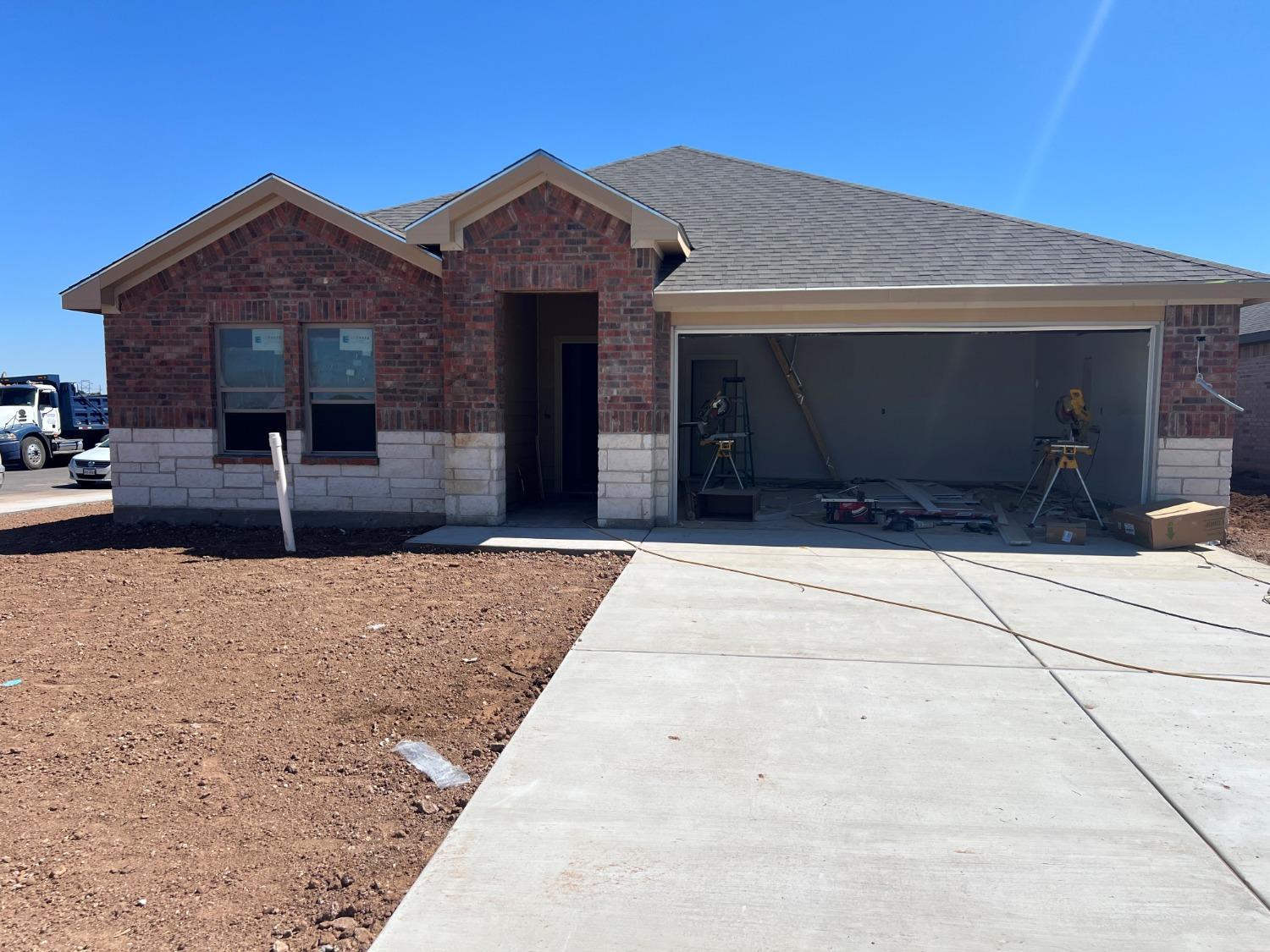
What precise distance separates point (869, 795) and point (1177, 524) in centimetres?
753

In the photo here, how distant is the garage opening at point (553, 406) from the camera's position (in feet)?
39.2

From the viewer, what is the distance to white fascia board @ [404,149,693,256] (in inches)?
384

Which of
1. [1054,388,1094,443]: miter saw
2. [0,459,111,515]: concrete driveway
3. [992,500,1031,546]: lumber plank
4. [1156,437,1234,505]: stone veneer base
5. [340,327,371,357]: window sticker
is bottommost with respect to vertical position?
[0,459,111,515]: concrete driveway

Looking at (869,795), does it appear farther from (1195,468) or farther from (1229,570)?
(1195,468)

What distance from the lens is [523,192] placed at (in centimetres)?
1003

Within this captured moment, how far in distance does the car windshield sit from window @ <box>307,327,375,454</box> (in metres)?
18.8

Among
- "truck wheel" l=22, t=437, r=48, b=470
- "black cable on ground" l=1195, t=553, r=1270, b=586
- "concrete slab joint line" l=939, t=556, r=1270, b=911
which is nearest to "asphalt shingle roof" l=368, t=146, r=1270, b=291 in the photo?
"black cable on ground" l=1195, t=553, r=1270, b=586

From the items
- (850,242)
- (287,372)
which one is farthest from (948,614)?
(287,372)

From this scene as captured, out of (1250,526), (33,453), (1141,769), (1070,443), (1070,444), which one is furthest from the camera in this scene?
(33,453)

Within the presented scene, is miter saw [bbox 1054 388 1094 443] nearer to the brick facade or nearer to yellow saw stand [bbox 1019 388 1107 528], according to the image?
yellow saw stand [bbox 1019 388 1107 528]

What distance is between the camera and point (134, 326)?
441 inches

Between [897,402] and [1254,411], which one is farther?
[1254,411]

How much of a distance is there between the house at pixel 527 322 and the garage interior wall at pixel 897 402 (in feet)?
6.43

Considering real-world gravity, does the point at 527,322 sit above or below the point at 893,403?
above
